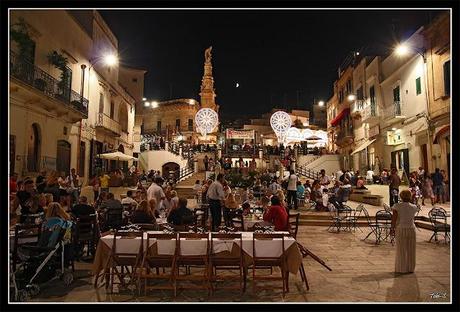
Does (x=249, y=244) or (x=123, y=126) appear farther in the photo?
(x=123, y=126)

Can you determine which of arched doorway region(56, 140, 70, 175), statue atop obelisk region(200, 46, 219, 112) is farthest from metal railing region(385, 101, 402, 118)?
statue atop obelisk region(200, 46, 219, 112)

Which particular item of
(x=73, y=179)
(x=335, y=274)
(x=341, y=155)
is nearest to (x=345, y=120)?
(x=341, y=155)

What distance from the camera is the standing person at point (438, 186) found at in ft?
46.3

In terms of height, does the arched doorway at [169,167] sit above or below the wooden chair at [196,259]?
above

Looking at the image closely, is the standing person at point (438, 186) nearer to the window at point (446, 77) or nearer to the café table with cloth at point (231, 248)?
the window at point (446, 77)

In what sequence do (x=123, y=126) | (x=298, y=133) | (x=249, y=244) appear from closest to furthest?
1. (x=249, y=244)
2. (x=123, y=126)
3. (x=298, y=133)

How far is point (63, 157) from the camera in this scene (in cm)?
1664

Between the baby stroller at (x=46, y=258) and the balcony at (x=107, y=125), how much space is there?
15891 mm

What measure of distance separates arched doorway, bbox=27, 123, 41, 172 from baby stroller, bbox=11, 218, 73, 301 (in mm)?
8847

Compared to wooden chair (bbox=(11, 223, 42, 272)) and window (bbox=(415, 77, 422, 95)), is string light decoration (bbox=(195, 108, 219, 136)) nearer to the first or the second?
window (bbox=(415, 77, 422, 95))
